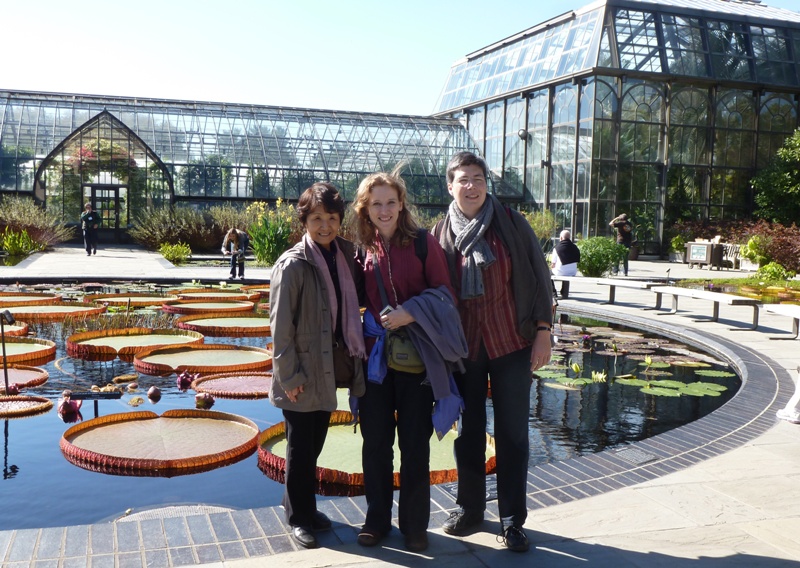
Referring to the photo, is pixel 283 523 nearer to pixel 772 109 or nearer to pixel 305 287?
pixel 305 287

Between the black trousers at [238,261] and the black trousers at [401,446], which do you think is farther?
the black trousers at [238,261]

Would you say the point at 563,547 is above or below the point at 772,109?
below

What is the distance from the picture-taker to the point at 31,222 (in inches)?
811

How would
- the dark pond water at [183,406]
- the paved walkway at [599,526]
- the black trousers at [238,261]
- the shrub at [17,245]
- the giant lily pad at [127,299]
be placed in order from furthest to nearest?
the shrub at [17,245] → the black trousers at [238,261] → the giant lily pad at [127,299] → the dark pond water at [183,406] → the paved walkway at [599,526]

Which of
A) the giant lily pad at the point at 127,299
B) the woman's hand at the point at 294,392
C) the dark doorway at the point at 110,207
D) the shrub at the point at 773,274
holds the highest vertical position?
the dark doorway at the point at 110,207

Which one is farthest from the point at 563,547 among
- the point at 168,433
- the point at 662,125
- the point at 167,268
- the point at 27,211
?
the point at 662,125

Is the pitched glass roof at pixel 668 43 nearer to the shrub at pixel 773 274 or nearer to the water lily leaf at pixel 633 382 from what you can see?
the shrub at pixel 773 274

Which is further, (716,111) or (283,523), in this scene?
(716,111)

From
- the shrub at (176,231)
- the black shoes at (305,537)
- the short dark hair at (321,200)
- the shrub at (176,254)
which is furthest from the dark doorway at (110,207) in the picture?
the black shoes at (305,537)

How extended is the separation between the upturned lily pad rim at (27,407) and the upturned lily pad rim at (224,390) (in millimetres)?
1035

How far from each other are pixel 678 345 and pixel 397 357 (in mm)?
6288

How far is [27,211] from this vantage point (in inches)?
838

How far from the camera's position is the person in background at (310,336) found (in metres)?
2.77

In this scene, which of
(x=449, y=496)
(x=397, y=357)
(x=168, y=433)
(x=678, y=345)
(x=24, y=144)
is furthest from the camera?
(x=24, y=144)
